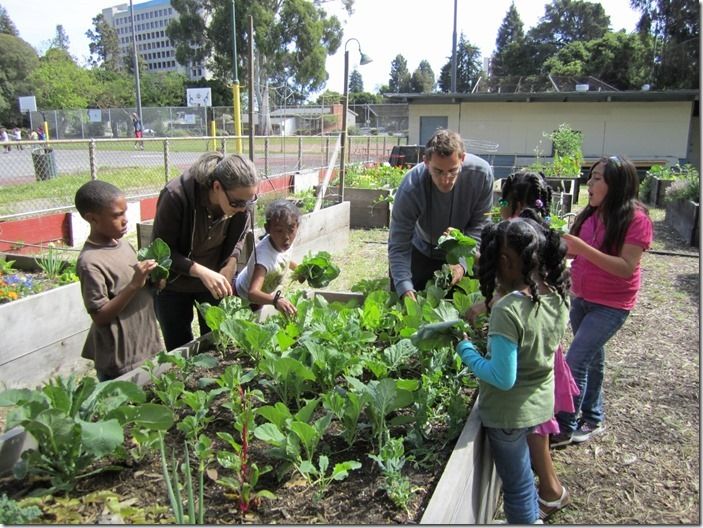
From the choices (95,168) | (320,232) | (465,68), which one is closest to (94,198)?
(320,232)

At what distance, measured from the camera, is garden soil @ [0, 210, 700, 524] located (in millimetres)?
1592

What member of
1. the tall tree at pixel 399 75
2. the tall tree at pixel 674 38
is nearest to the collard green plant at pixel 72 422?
the tall tree at pixel 674 38

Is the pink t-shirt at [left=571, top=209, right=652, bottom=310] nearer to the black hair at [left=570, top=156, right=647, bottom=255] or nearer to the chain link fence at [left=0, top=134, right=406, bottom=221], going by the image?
the black hair at [left=570, top=156, right=647, bottom=255]

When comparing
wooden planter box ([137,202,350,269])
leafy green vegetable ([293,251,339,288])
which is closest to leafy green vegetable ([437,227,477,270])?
leafy green vegetable ([293,251,339,288])

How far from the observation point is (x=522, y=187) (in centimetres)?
255

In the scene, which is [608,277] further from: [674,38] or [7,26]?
[7,26]

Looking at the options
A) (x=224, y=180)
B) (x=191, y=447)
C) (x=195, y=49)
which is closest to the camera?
(x=191, y=447)

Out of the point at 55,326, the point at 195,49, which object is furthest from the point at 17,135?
the point at 55,326

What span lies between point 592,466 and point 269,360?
1.87 metres

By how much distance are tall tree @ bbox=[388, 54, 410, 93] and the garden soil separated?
349 feet

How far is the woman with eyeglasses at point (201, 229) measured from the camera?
96.9 inches

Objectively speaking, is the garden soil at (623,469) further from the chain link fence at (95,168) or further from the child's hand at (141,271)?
the chain link fence at (95,168)

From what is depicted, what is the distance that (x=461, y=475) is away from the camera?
5.52ft

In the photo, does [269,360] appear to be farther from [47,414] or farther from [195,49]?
[195,49]
